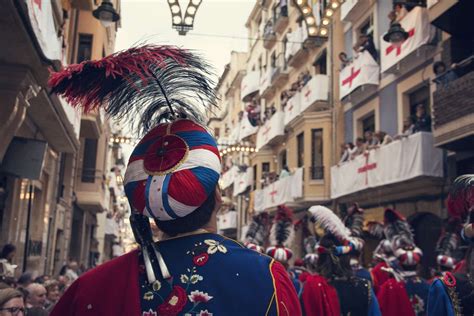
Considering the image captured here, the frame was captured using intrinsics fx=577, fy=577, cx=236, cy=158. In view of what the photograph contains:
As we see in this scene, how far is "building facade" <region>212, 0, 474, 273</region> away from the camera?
13039 mm

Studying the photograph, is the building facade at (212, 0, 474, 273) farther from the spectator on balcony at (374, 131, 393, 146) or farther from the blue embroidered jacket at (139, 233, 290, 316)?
the blue embroidered jacket at (139, 233, 290, 316)

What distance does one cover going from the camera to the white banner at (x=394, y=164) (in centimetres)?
1409

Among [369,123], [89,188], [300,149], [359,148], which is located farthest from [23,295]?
[300,149]

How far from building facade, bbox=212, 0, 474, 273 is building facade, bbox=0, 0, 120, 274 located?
8.36 ft

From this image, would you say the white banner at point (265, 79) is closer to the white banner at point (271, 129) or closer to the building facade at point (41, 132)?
the white banner at point (271, 129)

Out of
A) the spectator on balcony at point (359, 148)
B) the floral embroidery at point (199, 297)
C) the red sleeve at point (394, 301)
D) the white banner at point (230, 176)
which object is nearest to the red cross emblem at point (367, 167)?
the spectator on balcony at point (359, 148)

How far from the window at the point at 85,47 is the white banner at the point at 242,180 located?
1773 centimetres

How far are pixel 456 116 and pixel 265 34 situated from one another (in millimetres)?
22258

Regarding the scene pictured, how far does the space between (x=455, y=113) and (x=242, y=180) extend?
24355 millimetres

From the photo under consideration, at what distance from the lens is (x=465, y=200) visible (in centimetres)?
405

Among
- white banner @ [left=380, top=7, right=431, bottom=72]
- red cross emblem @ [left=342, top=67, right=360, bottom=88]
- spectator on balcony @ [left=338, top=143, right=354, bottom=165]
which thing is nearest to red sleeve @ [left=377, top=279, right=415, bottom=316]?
white banner @ [left=380, top=7, right=431, bottom=72]

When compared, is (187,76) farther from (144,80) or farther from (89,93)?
(89,93)

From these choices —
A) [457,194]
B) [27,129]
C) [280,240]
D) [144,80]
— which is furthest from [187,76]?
[27,129]

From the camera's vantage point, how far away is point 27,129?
1165 cm
